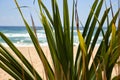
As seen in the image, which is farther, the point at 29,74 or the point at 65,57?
the point at 29,74

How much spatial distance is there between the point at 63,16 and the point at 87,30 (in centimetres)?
17

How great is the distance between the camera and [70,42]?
107 centimetres

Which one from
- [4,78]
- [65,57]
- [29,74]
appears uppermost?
[65,57]

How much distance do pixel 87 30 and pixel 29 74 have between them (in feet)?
1.07

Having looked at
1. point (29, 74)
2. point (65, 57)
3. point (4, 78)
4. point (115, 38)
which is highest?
point (115, 38)

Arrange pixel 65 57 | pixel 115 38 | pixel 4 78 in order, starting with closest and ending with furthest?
pixel 115 38 < pixel 65 57 < pixel 4 78

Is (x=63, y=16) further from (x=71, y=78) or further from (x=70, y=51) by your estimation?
(x=71, y=78)

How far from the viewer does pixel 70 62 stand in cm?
106

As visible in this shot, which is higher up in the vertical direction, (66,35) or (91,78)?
(66,35)

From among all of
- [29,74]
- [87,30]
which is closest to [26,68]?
[29,74]

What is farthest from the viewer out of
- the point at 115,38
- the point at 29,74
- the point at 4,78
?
the point at 4,78

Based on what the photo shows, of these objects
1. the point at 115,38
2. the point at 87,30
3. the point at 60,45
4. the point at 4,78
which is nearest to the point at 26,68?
the point at 60,45

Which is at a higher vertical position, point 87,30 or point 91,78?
point 87,30

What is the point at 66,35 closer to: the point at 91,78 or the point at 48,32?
the point at 48,32
